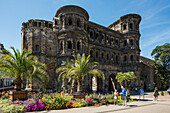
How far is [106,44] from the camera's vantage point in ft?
104

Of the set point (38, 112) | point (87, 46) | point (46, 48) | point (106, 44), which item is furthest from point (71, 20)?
point (38, 112)

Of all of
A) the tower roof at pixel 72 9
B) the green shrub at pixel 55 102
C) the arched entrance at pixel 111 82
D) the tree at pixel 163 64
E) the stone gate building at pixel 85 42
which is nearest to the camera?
the green shrub at pixel 55 102

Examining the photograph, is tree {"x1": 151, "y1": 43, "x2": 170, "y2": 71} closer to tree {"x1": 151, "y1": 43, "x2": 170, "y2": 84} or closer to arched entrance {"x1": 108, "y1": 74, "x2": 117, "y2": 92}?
tree {"x1": 151, "y1": 43, "x2": 170, "y2": 84}

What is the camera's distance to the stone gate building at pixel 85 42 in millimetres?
23938

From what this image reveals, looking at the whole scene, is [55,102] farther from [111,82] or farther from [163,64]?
[163,64]

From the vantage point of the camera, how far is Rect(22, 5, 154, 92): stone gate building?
2394 centimetres

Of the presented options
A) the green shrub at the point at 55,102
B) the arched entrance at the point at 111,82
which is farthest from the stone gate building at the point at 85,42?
the green shrub at the point at 55,102

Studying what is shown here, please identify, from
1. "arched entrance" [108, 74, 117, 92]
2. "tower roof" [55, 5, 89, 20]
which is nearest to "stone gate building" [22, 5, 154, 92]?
"tower roof" [55, 5, 89, 20]

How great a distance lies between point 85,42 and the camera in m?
25.3

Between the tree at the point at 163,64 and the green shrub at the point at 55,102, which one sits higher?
the tree at the point at 163,64

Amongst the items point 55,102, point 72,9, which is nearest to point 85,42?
point 72,9

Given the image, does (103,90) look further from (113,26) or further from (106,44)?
(113,26)

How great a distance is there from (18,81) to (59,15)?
1568 centimetres

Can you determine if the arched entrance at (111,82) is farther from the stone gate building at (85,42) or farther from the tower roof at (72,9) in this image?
the tower roof at (72,9)
